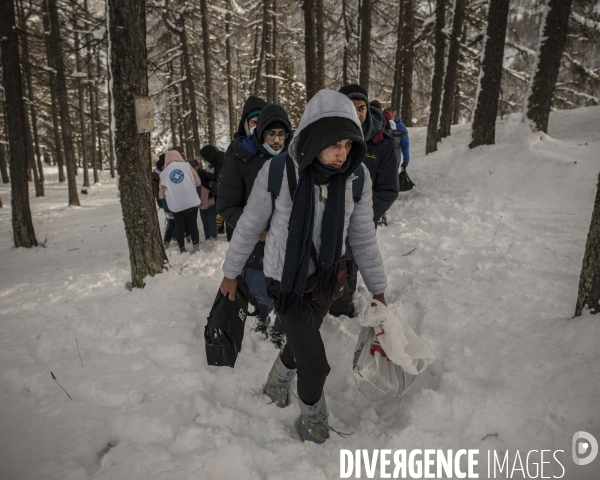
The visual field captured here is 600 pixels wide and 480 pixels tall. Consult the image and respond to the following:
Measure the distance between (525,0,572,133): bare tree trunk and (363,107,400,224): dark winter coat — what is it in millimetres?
7674

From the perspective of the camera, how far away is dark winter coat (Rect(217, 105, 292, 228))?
3.05 meters

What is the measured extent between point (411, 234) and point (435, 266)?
124cm

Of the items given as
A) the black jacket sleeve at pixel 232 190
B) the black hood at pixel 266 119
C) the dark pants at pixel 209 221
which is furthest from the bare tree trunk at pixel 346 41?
the black jacket sleeve at pixel 232 190

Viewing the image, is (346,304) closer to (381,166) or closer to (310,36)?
(381,166)

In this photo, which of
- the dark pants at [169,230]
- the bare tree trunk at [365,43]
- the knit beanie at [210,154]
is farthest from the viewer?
the bare tree trunk at [365,43]

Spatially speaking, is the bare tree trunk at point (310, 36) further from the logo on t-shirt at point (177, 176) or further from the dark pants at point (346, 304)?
the dark pants at point (346, 304)

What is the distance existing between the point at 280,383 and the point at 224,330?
62 cm

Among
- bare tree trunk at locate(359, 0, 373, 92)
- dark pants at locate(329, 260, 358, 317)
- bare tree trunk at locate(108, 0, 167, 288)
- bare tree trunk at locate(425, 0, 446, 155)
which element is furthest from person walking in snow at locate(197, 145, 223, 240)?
bare tree trunk at locate(425, 0, 446, 155)

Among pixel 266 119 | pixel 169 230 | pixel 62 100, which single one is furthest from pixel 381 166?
pixel 62 100

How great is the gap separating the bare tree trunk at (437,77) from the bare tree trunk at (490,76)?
8.65 ft

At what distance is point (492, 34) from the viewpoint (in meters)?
8.89

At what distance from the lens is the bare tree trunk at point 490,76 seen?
8781 millimetres

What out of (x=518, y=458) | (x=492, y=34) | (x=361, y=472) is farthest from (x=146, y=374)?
(x=492, y=34)

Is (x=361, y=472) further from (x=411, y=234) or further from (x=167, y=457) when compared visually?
(x=411, y=234)
